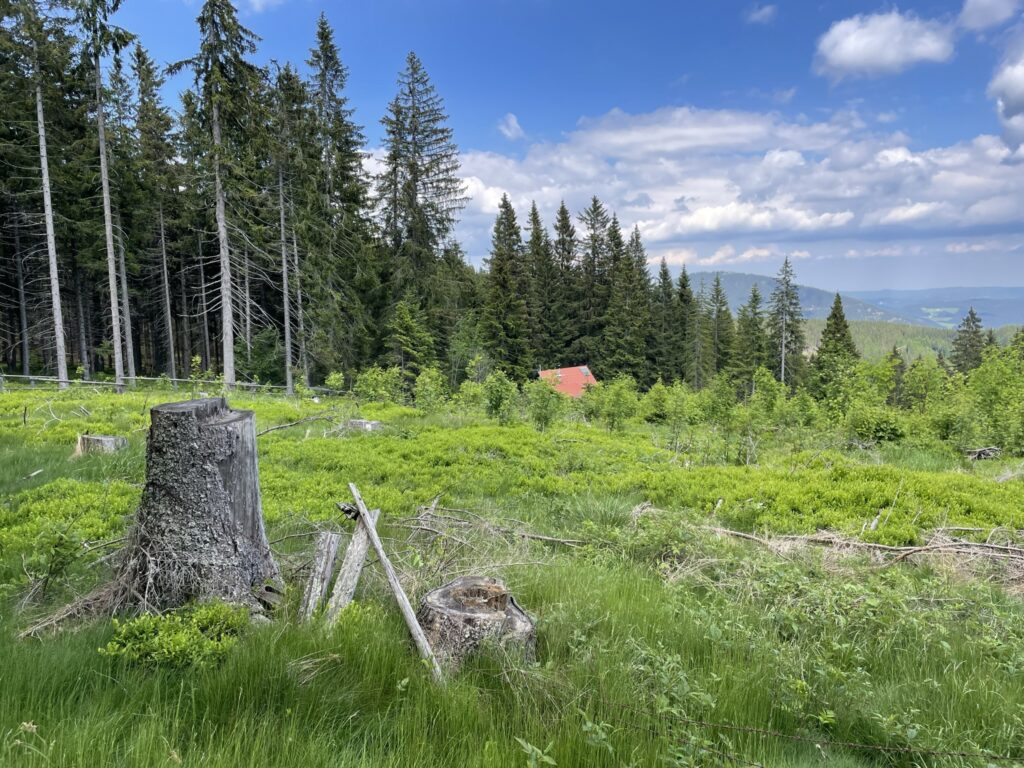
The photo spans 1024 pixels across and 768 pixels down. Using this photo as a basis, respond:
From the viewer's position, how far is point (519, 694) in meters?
2.36

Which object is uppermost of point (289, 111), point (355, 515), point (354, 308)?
point (289, 111)

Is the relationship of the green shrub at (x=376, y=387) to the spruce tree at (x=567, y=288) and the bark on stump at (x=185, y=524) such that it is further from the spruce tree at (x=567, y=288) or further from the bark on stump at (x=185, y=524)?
the spruce tree at (x=567, y=288)

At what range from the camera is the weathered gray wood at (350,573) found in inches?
116

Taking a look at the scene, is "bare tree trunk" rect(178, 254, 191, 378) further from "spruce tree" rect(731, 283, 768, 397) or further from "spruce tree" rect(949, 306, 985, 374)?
"spruce tree" rect(949, 306, 985, 374)

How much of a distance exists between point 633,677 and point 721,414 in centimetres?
1029

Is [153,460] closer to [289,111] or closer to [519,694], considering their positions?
[519,694]

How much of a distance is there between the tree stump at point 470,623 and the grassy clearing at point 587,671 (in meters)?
0.12

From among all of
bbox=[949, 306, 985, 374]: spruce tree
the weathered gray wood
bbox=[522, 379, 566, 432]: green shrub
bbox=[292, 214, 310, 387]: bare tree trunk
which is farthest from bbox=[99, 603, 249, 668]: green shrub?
bbox=[949, 306, 985, 374]: spruce tree

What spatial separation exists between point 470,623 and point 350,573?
904mm

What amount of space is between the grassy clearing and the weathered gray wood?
21 cm

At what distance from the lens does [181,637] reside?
2.32 m

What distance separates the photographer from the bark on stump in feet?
9.56

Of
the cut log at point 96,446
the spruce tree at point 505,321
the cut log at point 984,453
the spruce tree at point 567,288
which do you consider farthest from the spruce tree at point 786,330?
the cut log at point 96,446

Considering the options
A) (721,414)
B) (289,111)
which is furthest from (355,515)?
(289,111)
